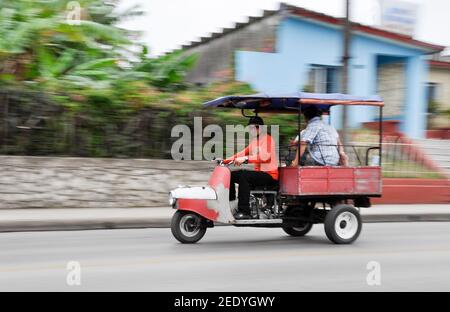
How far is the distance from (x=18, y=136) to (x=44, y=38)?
2816 millimetres

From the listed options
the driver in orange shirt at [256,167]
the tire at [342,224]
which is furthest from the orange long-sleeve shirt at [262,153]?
the tire at [342,224]

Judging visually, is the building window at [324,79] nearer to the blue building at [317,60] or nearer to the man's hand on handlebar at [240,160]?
the blue building at [317,60]

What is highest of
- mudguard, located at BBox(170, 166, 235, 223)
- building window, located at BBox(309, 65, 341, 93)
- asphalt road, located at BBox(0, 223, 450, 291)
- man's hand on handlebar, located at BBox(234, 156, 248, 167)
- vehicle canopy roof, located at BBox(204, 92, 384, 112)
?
building window, located at BBox(309, 65, 341, 93)

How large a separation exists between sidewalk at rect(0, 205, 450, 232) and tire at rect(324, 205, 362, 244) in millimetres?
3924

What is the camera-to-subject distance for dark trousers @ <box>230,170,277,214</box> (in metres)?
9.83

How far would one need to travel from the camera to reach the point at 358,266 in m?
8.30

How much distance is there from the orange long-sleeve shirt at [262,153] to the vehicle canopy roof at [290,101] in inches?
24.1

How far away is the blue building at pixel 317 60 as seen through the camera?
19016mm

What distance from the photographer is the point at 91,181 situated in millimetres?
14594

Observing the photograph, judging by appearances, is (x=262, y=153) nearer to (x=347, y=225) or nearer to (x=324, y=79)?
(x=347, y=225)

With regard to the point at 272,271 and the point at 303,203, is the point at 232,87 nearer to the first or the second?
the point at 303,203

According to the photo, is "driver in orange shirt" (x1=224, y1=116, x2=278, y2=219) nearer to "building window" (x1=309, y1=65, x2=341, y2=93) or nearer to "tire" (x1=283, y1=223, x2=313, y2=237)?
"tire" (x1=283, y1=223, x2=313, y2=237)

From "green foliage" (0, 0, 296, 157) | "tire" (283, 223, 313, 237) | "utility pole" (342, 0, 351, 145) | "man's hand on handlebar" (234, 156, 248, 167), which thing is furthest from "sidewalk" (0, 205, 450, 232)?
"man's hand on handlebar" (234, 156, 248, 167)
